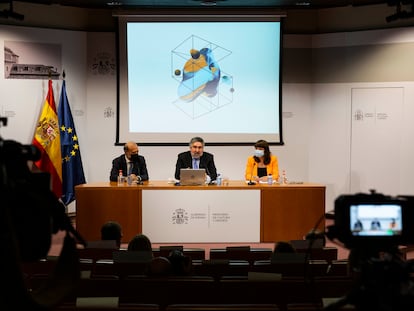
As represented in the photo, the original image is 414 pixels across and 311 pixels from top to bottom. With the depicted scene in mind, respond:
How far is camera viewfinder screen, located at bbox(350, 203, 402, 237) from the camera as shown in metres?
2.00

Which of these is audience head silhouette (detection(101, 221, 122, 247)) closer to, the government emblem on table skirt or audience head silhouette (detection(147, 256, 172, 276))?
audience head silhouette (detection(147, 256, 172, 276))

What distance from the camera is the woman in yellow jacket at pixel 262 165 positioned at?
7422 mm

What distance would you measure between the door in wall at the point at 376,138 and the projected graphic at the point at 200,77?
2.11 metres

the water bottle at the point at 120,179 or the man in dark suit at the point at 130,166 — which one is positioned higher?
the man in dark suit at the point at 130,166

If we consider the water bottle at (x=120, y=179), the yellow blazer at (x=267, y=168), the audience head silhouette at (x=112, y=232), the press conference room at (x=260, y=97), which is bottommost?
the audience head silhouette at (x=112, y=232)

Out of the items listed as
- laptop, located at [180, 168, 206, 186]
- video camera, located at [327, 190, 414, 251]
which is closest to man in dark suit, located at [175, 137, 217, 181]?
laptop, located at [180, 168, 206, 186]

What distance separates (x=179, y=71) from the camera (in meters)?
8.83

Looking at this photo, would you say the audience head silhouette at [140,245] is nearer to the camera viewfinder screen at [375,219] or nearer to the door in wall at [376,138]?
the camera viewfinder screen at [375,219]

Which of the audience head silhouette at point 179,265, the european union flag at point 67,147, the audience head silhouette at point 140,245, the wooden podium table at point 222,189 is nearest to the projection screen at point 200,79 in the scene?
the european union flag at point 67,147

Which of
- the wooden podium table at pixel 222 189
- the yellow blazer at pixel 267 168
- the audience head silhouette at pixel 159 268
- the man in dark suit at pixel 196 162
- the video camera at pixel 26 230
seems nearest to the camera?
the video camera at pixel 26 230

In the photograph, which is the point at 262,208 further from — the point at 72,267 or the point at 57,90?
the point at 72,267

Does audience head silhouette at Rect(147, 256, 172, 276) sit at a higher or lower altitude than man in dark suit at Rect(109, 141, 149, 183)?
lower

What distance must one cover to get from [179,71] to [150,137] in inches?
45.9

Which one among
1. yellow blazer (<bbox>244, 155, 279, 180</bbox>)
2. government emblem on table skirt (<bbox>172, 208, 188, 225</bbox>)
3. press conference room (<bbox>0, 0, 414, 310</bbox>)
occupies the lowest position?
government emblem on table skirt (<bbox>172, 208, 188, 225</bbox>)
